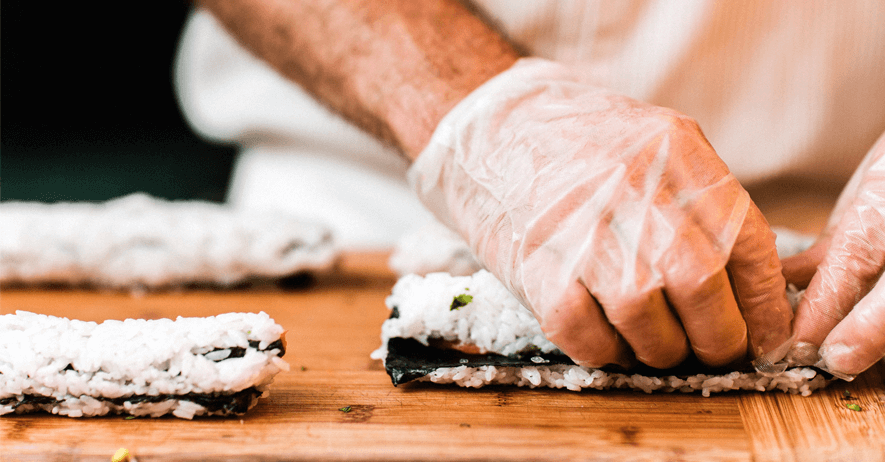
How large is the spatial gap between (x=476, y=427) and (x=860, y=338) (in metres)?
0.63

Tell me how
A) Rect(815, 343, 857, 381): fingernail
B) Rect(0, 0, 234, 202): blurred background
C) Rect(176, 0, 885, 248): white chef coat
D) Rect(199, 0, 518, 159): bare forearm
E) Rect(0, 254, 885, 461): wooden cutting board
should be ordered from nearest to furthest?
Rect(0, 254, 885, 461): wooden cutting board, Rect(815, 343, 857, 381): fingernail, Rect(199, 0, 518, 159): bare forearm, Rect(176, 0, 885, 248): white chef coat, Rect(0, 0, 234, 202): blurred background

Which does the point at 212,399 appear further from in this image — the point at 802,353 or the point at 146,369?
the point at 802,353

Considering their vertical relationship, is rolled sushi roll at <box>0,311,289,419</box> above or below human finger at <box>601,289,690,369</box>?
above

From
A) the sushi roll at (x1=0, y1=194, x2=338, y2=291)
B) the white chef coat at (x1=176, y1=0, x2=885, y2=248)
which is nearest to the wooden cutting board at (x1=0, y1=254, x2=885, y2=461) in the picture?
the sushi roll at (x1=0, y1=194, x2=338, y2=291)

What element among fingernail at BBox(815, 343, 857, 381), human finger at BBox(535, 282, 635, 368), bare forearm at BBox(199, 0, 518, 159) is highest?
bare forearm at BBox(199, 0, 518, 159)

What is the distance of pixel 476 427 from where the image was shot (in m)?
0.96

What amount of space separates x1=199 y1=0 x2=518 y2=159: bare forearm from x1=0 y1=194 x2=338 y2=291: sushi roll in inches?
15.6

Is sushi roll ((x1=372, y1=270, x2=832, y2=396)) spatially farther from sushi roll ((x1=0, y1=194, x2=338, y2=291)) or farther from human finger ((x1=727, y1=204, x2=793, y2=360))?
sushi roll ((x1=0, y1=194, x2=338, y2=291))

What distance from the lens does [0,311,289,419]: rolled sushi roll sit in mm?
962

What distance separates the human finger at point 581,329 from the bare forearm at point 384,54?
0.61 metres

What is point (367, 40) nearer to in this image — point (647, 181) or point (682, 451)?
→ point (647, 181)

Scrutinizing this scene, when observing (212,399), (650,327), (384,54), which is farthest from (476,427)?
(384,54)

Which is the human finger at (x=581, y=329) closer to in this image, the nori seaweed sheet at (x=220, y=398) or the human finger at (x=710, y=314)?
the human finger at (x=710, y=314)

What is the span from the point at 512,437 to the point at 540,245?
0.30 metres
